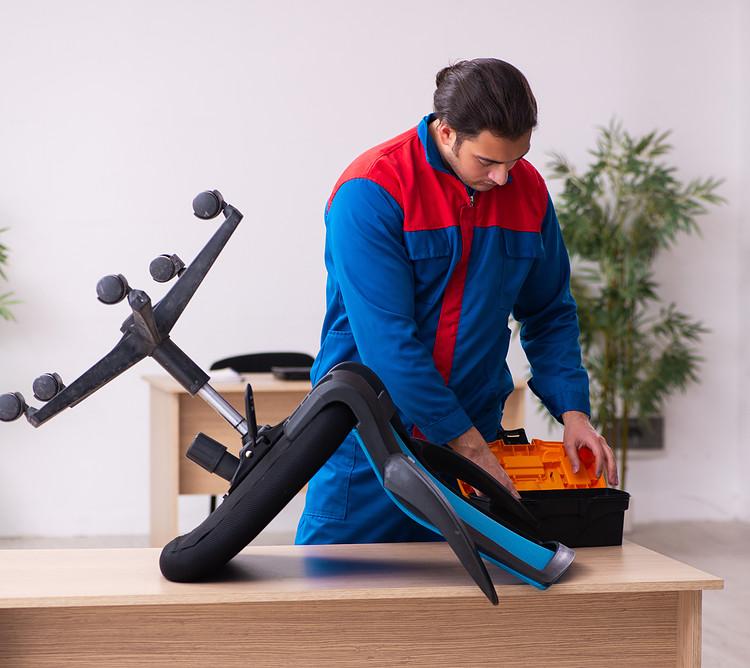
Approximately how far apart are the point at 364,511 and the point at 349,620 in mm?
343

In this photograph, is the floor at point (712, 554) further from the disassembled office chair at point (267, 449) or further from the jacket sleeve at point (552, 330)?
the disassembled office chair at point (267, 449)

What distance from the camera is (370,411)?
1.05 meters

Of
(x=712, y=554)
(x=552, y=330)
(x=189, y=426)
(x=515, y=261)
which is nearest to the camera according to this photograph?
(x=515, y=261)

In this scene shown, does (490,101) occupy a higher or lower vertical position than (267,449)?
higher

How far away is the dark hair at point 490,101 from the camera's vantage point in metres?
1.29

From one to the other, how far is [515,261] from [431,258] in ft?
0.61

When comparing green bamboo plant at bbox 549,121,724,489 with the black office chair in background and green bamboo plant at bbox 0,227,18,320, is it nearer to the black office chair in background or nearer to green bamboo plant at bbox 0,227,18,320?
the black office chair in background

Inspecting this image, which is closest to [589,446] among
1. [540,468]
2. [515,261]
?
[540,468]

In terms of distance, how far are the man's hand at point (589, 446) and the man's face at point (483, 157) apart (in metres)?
0.46

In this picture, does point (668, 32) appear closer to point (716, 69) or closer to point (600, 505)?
point (716, 69)

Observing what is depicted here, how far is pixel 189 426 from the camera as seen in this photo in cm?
310

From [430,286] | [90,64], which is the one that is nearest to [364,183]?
[430,286]

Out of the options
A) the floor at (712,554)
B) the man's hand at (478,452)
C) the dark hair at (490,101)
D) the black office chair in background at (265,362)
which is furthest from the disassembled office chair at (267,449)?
the black office chair in background at (265,362)

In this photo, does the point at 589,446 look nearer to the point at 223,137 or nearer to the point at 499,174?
the point at 499,174
